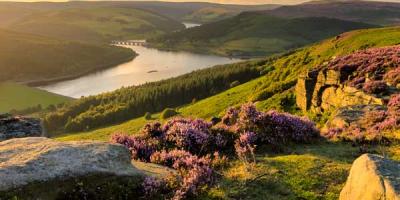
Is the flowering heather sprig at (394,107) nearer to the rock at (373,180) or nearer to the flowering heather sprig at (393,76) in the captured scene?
the flowering heather sprig at (393,76)

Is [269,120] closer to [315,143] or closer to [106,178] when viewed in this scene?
[315,143]

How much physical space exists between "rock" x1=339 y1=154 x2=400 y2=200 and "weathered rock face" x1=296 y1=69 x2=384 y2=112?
59.0 ft

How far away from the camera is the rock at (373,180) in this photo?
8703mm

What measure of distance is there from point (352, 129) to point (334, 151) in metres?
3.95

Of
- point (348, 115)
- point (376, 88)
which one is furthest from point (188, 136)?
point (376, 88)

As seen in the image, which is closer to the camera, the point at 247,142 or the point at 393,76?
the point at 247,142

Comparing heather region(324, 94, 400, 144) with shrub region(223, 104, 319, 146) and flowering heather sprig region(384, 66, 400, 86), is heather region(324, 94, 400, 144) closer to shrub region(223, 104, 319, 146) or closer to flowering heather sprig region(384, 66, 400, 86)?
shrub region(223, 104, 319, 146)

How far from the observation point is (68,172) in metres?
10.8

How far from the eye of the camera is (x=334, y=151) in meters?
15.5

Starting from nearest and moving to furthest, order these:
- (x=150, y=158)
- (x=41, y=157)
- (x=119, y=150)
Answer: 1. (x=41, y=157)
2. (x=119, y=150)
3. (x=150, y=158)

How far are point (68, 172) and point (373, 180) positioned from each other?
263 inches

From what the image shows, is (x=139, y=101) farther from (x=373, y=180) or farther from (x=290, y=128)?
(x=373, y=180)

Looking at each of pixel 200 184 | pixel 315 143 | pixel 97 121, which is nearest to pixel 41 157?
pixel 200 184

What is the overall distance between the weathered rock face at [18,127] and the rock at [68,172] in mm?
10488
